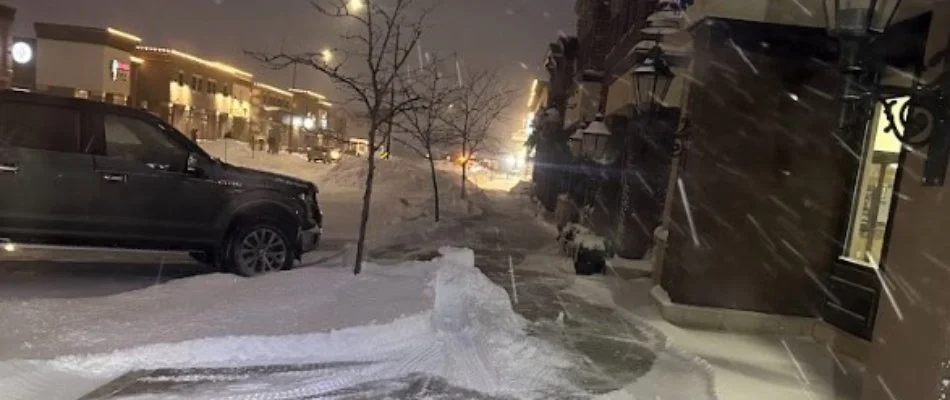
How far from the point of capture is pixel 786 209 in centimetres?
792

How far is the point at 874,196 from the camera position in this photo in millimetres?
7426

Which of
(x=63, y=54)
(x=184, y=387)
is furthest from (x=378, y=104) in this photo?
(x=63, y=54)

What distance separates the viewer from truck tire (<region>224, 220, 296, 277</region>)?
8.33 meters

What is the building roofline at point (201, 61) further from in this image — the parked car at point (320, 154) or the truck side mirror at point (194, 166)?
the truck side mirror at point (194, 166)

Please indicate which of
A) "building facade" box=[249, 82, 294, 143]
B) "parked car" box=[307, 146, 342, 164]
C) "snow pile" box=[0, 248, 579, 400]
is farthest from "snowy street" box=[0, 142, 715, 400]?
"building facade" box=[249, 82, 294, 143]

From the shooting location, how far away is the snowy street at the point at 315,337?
5.07 m

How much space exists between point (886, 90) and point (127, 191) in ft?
25.4

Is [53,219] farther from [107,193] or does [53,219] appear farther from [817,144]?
[817,144]

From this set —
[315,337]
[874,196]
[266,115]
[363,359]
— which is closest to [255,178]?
[315,337]

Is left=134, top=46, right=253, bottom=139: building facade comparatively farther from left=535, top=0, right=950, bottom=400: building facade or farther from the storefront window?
the storefront window

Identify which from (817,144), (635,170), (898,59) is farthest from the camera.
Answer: (635,170)

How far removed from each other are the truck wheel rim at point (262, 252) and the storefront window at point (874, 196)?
22.7ft

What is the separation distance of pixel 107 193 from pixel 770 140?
7804 millimetres

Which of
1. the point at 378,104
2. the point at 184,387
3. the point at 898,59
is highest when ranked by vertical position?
the point at 898,59
